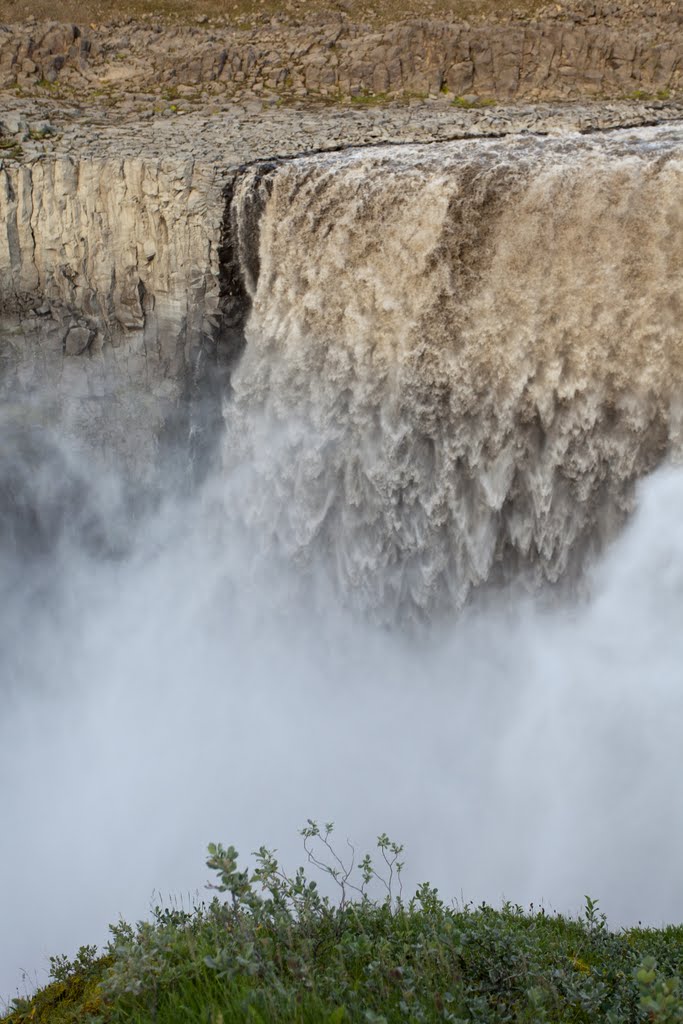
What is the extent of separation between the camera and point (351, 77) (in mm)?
13961

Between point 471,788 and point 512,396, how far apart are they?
14.4 feet

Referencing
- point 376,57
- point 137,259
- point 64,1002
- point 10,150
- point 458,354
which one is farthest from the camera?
point 376,57

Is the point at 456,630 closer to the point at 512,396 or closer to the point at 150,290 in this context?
the point at 512,396

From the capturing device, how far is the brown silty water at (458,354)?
9.02m

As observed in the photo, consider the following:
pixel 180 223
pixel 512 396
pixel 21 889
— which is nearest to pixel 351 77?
pixel 180 223

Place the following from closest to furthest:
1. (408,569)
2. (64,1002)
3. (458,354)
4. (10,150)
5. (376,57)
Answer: (64,1002) → (458,354) → (408,569) → (10,150) → (376,57)

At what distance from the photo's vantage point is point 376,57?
13883 millimetres

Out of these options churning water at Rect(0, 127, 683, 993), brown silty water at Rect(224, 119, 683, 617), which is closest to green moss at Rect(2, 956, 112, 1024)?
churning water at Rect(0, 127, 683, 993)

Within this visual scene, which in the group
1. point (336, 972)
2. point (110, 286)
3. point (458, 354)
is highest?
point (110, 286)

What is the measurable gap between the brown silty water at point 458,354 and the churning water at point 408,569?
3 centimetres

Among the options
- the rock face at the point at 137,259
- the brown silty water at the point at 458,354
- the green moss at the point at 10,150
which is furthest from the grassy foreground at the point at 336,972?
the green moss at the point at 10,150

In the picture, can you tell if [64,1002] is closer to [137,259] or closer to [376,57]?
[137,259]

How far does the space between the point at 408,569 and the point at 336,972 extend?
7172 millimetres

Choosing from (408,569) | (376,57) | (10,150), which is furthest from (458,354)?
(10,150)
